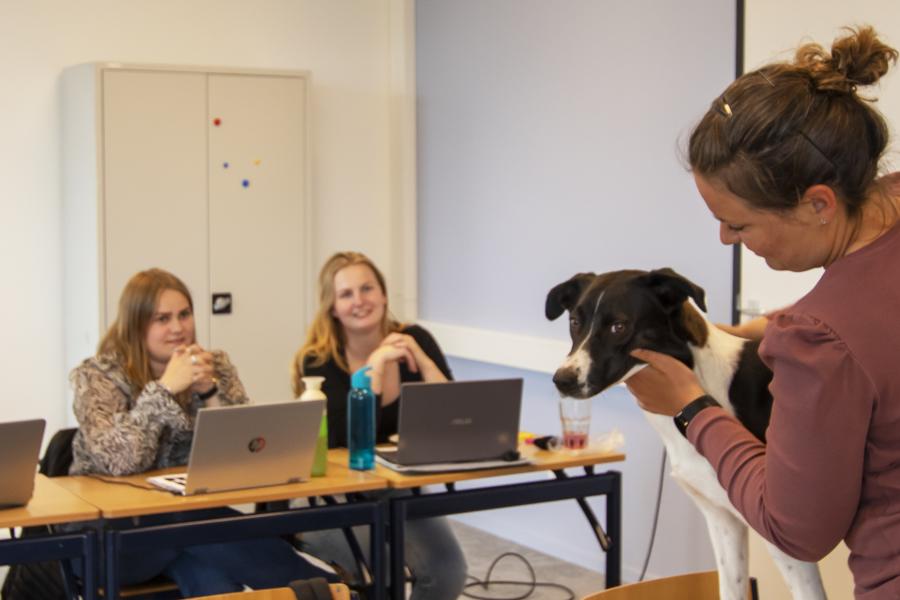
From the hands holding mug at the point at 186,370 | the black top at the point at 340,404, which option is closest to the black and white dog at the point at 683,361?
the hands holding mug at the point at 186,370

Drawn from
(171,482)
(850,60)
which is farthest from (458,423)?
(850,60)

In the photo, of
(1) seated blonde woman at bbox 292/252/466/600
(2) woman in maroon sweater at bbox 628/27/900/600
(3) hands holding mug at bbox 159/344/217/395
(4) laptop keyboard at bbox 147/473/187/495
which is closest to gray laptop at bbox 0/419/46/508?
(4) laptop keyboard at bbox 147/473/187/495

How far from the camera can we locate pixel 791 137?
3.97 feet

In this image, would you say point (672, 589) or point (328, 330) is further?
point (328, 330)

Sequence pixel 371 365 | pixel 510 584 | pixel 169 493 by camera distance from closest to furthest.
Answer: pixel 169 493 < pixel 371 365 < pixel 510 584

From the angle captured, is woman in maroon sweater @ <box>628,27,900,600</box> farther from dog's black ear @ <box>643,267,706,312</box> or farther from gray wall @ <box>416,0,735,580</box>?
gray wall @ <box>416,0,735,580</box>

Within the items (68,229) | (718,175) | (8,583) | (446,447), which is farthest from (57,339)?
(718,175)

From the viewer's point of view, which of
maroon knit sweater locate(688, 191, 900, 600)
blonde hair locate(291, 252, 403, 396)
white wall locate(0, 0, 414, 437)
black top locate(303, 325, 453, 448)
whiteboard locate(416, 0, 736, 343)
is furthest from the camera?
white wall locate(0, 0, 414, 437)

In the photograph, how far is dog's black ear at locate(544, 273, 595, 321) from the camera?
2.34 meters

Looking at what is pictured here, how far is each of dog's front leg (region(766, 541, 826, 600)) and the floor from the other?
250 centimetres

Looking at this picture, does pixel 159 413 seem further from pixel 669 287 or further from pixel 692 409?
pixel 692 409

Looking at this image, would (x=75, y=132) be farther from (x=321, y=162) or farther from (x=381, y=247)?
(x=381, y=247)

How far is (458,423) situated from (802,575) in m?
1.30

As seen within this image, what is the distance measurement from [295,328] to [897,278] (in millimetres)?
4327
